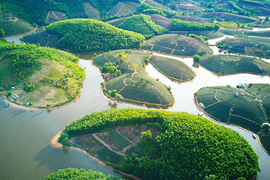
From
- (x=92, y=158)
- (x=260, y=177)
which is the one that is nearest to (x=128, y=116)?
(x=92, y=158)

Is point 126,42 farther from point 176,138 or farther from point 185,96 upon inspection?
point 176,138

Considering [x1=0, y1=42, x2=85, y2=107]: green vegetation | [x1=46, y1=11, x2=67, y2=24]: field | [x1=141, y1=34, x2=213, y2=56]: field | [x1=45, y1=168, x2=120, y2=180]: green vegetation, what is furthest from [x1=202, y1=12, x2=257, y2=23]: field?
[x1=45, y1=168, x2=120, y2=180]: green vegetation

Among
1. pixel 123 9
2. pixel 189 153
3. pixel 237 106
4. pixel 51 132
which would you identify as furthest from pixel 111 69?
pixel 123 9

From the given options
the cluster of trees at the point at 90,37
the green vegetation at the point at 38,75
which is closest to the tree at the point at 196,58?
the cluster of trees at the point at 90,37

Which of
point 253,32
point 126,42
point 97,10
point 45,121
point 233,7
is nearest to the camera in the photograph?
point 45,121

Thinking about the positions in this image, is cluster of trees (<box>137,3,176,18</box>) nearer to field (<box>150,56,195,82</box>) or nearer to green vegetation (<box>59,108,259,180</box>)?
field (<box>150,56,195,82</box>)

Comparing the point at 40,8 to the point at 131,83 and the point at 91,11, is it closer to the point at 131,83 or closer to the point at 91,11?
the point at 91,11

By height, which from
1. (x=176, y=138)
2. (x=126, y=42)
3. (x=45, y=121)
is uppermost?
(x=126, y=42)
